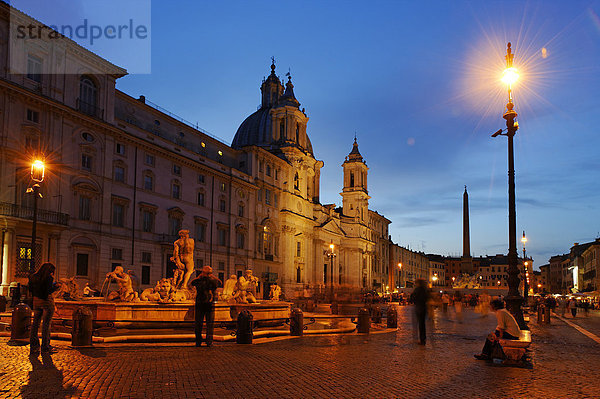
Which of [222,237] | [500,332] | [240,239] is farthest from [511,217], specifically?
[240,239]

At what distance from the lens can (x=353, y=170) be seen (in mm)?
96375

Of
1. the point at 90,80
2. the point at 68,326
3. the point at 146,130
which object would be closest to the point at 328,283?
the point at 146,130

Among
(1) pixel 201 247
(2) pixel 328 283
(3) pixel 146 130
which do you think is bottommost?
(2) pixel 328 283

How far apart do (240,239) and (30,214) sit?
87.0 ft

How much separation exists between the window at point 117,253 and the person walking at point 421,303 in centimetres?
2918

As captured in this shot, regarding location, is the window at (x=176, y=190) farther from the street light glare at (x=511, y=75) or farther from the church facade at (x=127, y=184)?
the street light glare at (x=511, y=75)

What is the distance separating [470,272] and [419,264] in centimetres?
5431

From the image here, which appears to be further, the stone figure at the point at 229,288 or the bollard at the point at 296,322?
the stone figure at the point at 229,288

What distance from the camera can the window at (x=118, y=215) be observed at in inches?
1545

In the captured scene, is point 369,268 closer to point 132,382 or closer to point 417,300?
point 417,300

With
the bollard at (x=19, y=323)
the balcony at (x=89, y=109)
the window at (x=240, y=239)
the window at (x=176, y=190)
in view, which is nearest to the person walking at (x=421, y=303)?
the bollard at (x=19, y=323)

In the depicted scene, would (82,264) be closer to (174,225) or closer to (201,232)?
(174,225)

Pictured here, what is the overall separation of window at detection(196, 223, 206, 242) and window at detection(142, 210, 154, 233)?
20.9 ft

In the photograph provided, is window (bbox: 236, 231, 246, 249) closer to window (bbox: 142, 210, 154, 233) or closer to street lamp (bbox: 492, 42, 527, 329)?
window (bbox: 142, 210, 154, 233)
